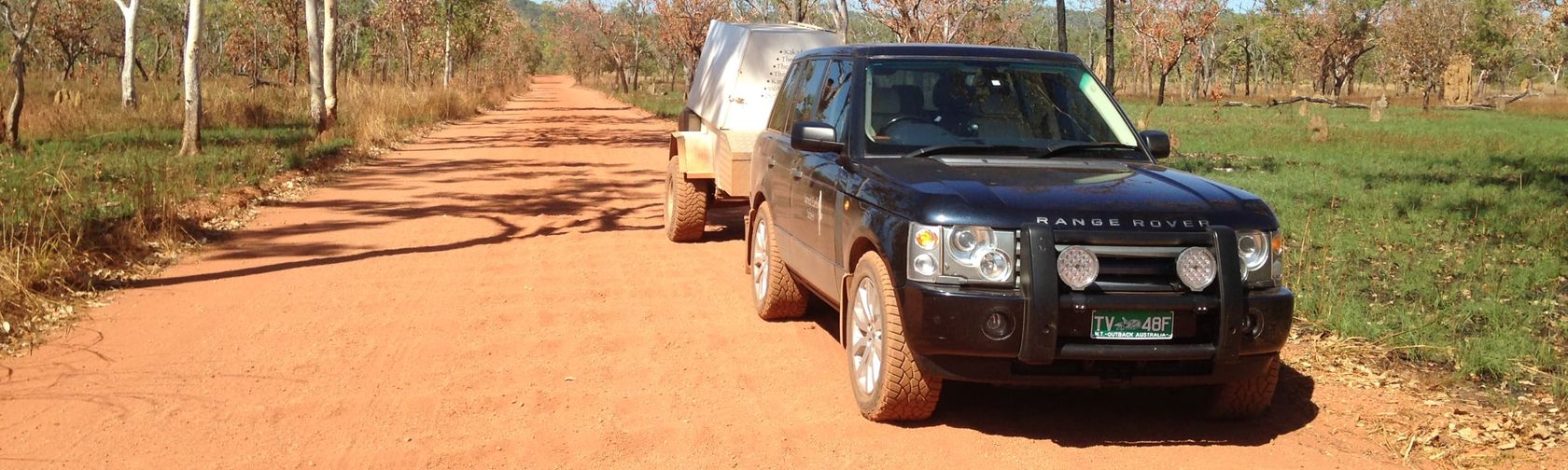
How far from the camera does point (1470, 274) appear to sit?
29.2 feet

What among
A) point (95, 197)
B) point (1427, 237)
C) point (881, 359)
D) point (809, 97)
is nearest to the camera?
point (881, 359)

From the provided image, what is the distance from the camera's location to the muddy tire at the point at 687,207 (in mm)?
10492

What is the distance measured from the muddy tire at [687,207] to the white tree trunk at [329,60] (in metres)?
13.3

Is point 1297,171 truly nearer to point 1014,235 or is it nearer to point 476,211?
point 476,211

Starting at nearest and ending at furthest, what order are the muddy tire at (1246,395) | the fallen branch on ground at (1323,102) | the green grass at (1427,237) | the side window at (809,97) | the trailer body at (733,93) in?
the muddy tire at (1246,395) < the green grass at (1427,237) < the side window at (809,97) < the trailer body at (733,93) < the fallen branch on ground at (1323,102)

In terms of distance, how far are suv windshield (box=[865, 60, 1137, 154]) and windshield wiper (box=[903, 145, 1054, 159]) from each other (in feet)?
0.14

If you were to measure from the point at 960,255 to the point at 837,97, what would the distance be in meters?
2.00

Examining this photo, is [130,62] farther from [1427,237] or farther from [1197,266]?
[1197,266]

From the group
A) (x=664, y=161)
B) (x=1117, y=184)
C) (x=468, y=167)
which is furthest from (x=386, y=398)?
(x=664, y=161)

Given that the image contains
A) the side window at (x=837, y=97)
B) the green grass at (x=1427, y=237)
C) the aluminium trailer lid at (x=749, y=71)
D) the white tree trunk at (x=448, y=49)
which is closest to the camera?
the side window at (x=837, y=97)

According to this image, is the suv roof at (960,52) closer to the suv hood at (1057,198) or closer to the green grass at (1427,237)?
the suv hood at (1057,198)

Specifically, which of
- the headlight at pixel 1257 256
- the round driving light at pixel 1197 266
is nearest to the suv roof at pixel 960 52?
the headlight at pixel 1257 256

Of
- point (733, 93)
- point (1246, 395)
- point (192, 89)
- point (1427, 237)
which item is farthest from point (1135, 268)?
point (192, 89)

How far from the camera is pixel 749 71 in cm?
1112
